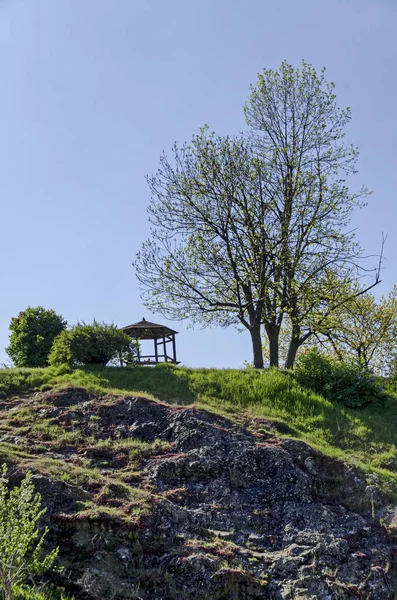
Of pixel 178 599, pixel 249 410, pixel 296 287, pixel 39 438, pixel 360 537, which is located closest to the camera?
pixel 178 599

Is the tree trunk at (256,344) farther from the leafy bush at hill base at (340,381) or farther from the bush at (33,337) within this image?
the bush at (33,337)

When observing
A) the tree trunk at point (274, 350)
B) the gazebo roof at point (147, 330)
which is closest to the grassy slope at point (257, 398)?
the tree trunk at point (274, 350)

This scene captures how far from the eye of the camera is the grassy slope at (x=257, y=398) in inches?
591

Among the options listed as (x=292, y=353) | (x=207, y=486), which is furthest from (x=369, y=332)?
(x=207, y=486)

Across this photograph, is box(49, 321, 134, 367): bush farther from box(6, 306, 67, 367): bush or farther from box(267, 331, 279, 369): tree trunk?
box(267, 331, 279, 369): tree trunk

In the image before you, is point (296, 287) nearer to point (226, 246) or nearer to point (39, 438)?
point (226, 246)

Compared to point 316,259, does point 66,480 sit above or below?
below

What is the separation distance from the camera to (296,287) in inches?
924

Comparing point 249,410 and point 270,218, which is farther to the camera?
point 270,218

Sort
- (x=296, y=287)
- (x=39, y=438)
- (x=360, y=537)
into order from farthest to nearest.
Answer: (x=296, y=287), (x=39, y=438), (x=360, y=537)

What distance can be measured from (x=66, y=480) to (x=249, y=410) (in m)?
6.68

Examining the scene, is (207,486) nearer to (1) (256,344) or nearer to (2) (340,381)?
(2) (340,381)

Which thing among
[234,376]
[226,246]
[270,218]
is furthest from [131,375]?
[270,218]

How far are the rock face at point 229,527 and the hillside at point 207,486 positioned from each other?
22mm
